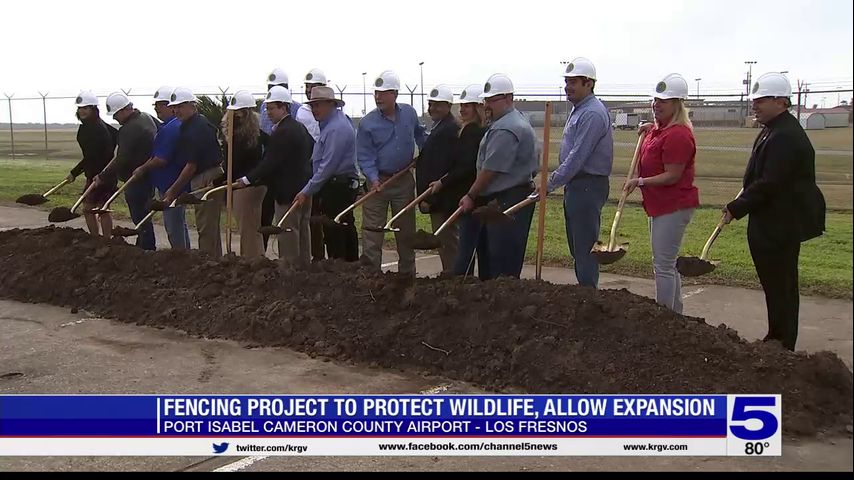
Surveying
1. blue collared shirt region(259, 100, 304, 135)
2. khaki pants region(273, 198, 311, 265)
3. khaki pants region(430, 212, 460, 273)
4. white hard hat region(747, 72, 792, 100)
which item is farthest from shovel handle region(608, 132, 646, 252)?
blue collared shirt region(259, 100, 304, 135)

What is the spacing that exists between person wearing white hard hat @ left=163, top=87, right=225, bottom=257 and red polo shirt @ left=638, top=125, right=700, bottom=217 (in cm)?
413

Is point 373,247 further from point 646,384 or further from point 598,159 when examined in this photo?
point 646,384

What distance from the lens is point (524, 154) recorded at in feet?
19.1

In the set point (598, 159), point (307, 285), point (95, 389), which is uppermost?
point (598, 159)

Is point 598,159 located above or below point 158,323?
above

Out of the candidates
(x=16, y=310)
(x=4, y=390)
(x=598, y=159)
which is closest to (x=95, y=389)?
(x=4, y=390)

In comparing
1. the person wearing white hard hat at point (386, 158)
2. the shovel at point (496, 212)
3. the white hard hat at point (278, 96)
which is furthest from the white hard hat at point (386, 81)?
the shovel at point (496, 212)

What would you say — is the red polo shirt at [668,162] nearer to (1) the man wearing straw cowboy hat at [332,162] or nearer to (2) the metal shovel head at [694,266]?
(2) the metal shovel head at [694,266]

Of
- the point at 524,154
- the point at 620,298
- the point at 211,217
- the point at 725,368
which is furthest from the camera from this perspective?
the point at 211,217

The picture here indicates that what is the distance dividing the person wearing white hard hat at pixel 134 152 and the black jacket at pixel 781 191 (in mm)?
5827

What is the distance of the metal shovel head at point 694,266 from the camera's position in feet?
15.7

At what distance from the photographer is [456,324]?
17.2 ft

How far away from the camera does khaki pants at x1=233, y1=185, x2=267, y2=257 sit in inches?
299
